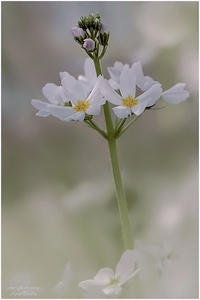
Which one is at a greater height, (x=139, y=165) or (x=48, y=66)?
(x=48, y=66)

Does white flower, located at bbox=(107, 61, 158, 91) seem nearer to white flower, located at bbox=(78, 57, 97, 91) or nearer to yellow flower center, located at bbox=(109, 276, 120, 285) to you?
white flower, located at bbox=(78, 57, 97, 91)

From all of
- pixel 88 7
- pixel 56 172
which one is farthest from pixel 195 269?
pixel 88 7

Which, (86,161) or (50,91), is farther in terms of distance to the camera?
(86,161)

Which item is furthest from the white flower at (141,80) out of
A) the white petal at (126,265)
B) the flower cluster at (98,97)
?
the white petal at (126,265)

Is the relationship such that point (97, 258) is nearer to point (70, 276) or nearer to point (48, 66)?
point (70, 276)

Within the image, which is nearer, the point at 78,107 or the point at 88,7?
the point at 78,107

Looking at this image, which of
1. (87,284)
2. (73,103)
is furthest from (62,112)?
(87,284)

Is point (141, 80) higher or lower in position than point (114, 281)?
higher

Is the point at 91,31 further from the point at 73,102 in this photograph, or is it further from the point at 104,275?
the point at 104,275

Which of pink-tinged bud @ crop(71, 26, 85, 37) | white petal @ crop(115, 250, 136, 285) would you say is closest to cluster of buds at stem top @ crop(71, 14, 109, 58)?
pink-tinged bud @ crop(71, 26, 85, 37)
